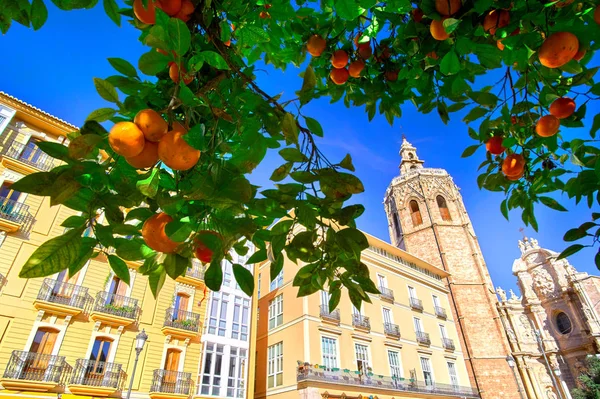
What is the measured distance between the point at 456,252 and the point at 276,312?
21380 millimetres

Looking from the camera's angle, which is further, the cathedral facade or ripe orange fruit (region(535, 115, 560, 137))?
the cathedral facade

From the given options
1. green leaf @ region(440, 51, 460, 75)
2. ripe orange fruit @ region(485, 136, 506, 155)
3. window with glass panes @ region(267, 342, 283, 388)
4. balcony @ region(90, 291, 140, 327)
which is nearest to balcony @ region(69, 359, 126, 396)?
balcony @ region(90, 291, 140, 327)

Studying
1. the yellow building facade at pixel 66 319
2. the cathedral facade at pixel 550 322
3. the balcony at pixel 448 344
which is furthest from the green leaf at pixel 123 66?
the cathedral facade at pixel 550 322

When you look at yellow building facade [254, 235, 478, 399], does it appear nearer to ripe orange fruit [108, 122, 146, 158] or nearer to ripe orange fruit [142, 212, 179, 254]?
ripe orange fruit [142, 212, 179, 254]

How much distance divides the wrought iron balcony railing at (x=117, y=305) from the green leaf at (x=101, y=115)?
13602 millimetres

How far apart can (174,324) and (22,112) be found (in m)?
10.7

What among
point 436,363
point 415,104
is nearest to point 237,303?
point 436,363

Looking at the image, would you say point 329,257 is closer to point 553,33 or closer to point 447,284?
point 553,33

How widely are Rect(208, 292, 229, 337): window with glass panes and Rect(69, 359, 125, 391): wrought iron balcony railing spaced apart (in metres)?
3.95

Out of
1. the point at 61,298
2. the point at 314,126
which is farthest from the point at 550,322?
the point at 314,126

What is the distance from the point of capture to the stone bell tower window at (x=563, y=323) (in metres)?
30.8

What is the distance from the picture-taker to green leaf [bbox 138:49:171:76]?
97 cm

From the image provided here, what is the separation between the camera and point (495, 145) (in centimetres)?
219

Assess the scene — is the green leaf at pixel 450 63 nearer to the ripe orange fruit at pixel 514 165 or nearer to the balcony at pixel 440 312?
the ripe orange fruit at pixel 514 165
